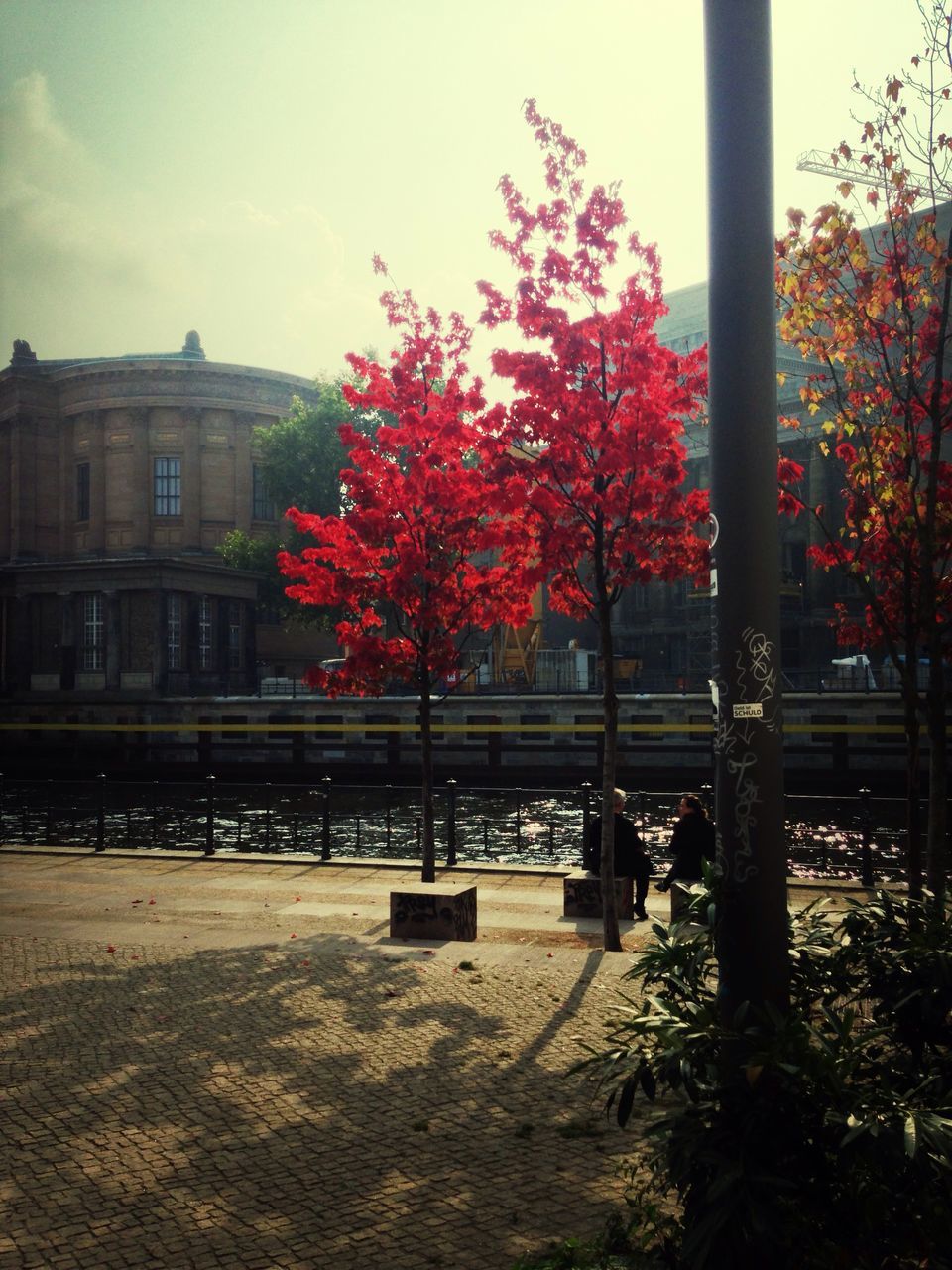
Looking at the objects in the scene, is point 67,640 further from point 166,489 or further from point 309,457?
point 166,489

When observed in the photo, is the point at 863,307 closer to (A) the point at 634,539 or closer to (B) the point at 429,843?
(A) the point at 634,539

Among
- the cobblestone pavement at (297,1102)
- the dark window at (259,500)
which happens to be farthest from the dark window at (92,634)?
the cobblestone pavement at (297,1102)

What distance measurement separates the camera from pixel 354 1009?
8180 mm

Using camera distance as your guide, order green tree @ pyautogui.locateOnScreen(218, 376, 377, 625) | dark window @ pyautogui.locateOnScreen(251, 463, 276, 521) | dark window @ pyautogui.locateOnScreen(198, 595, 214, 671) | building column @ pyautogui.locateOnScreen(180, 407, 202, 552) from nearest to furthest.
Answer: dark window @ pyautogui.locateOnScreen(198, 595, 214, 671) < green tree @ pyautogui.locateOnScreen(218, 376, 377, 625) < building column @ pyautogui.locateOnScreen(180, 407, 202, 552) < dark window @ pyautogui.locateOnScreen(251, 463, 276, 521)

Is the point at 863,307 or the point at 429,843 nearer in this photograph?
the point at 863,307

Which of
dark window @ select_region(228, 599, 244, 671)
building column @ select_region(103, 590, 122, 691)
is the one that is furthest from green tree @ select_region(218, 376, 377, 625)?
building column @ select_region(103, 590, 122, 691)

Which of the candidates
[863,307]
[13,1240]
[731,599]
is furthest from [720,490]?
[863,307]

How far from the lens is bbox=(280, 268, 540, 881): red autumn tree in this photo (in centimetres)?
1571

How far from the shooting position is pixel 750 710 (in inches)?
173

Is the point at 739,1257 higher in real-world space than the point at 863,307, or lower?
lower

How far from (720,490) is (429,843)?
11630mm

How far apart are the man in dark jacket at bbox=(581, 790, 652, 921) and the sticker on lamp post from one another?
8121 millimetres

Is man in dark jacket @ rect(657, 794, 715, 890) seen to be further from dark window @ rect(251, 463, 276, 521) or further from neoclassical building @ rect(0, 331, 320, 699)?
dark window @ rect(251, 463, 276, 521)

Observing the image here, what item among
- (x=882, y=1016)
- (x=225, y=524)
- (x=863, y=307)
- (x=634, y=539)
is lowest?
(x=882, y=1016)
